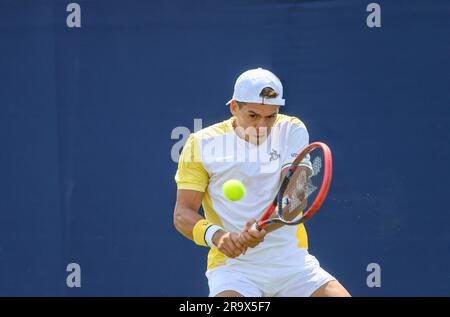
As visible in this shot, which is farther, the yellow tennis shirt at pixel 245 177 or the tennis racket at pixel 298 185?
the yellow tennis shirt at pixel 245 177

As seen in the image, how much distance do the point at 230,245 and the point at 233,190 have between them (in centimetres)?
24

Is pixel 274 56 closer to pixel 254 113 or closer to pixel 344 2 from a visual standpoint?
pixel 344 2

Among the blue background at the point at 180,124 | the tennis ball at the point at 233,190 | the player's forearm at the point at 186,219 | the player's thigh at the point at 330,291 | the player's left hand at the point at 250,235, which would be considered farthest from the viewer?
the blue background at the point at 180,124

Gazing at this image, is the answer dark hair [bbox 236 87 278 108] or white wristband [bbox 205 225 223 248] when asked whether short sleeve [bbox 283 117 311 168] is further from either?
white wristband [bbox 205 225 223 248]

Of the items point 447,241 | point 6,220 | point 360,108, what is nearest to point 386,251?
point 447,241

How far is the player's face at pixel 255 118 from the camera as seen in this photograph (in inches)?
173

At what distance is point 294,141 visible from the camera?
15.0 feet

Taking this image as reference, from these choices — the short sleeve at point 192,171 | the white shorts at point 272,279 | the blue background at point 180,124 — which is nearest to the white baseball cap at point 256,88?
the short sleeve at point 192,171

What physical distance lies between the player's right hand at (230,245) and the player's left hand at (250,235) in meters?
0.02

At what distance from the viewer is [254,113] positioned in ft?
14.5

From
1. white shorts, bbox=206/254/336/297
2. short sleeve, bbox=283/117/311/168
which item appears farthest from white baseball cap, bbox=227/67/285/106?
white shorts, bbox=206/254/336/297

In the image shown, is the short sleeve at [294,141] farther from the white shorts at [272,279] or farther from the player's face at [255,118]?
the white shorts at [272,279]

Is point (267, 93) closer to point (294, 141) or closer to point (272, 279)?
point (294, 141)

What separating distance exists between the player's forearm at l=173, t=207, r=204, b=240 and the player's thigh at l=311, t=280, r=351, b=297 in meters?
0.62
